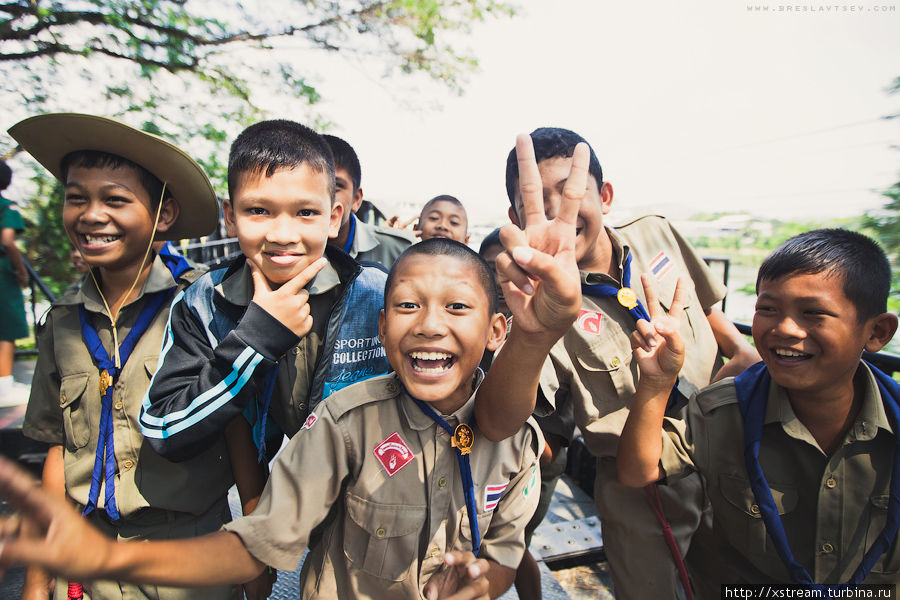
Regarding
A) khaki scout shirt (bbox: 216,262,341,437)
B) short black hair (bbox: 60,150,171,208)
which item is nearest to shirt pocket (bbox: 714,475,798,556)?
khaki scout shirt (bbox: 216,262,341,437)

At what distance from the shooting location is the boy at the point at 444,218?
3844mm

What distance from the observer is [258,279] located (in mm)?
1455

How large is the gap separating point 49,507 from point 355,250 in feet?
6.86

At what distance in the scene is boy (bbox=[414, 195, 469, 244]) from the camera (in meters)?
3.84

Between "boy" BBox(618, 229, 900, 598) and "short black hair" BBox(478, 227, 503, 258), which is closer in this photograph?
"boy" BBox(618, 229, 900, 598)

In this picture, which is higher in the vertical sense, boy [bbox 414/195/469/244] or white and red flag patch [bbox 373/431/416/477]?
boy [bbox 414/195/469/244]

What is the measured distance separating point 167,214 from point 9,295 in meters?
3.30

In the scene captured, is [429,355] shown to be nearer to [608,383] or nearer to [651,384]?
[651,384]

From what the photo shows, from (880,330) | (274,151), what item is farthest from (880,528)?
(274,151)

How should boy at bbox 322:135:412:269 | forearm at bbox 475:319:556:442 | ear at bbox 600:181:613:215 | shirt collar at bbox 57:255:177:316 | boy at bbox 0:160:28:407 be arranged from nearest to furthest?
forearm at bbox 475:319:556:442 → shirt collar at bbox 57:255:177:316 → ear at bbox 600:181:613:215 → boy at bbox 322:135:412:269 → boy at bbox 0:160:28:407

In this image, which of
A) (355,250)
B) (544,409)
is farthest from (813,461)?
(355,250)

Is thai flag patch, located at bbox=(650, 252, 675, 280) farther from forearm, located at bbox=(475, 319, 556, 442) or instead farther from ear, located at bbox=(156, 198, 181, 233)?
ear, located at bbox=(156, 198, 181, 233)

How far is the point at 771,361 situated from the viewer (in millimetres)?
1605

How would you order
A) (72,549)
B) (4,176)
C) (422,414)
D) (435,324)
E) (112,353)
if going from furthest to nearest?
(4,176) → (112,353) → (422,414) → (435,324) → (72,549)
